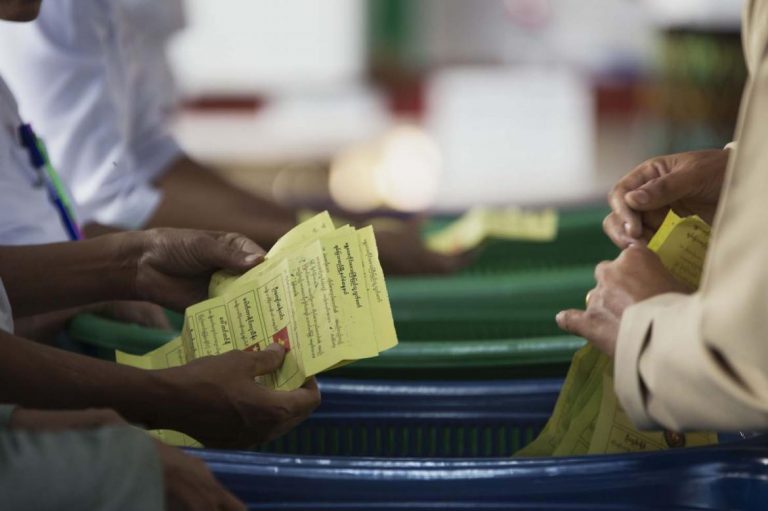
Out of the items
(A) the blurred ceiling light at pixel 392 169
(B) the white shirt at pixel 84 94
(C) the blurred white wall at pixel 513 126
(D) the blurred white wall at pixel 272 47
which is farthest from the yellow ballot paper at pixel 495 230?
(D) the blurred white wall at pixel 272 47

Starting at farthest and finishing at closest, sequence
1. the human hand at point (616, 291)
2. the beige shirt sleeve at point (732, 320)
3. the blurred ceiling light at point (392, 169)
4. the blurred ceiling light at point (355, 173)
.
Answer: the blurred ceiling light at point (392, 169) → the blurred ceiling light at point (355, 173) → the human hand at point (616, 291) → the beige shirt sleeve at point (732, 320)

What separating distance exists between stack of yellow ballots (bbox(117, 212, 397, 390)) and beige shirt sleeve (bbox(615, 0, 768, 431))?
347 mm

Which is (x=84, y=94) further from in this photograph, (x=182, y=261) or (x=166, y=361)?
(x=166, y=361)

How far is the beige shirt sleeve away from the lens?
1.16 metres

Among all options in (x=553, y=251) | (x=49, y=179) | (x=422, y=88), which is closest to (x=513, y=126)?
(x=422, y=88)

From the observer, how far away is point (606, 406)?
5.15ft

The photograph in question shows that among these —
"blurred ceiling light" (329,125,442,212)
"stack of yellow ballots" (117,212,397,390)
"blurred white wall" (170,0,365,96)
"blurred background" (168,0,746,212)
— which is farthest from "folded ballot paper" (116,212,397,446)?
"blurred white wall" (170,0,365,96)

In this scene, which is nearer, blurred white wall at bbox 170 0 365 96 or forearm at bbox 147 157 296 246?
forearm at bbox 147 157 296 246

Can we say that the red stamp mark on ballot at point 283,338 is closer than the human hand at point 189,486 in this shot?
No

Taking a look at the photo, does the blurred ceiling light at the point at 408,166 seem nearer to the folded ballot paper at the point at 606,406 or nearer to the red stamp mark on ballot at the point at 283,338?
the folded ballot paper at the point at 606,406

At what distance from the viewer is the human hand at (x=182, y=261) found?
169cm

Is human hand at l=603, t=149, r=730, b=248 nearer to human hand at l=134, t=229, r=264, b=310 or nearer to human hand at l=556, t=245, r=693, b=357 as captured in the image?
human hand at l=556, t=245, r=693, b=357

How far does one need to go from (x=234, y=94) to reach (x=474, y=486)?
6.59 meters

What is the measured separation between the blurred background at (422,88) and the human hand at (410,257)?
4.33 metres
